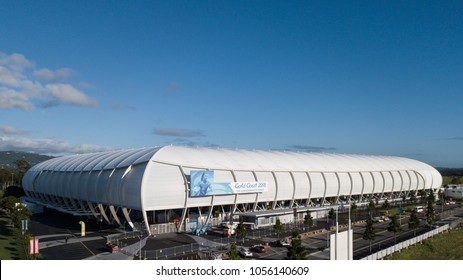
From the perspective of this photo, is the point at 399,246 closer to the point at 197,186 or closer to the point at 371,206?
the point at 197,186

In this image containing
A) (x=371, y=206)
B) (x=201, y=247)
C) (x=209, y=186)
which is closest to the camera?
(x=201, y=247)

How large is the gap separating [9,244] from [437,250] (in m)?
46.4

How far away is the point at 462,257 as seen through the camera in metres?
35.5

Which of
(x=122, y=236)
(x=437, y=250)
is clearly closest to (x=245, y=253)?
(x=122, y=236)

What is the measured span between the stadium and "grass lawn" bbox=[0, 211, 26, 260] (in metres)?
9.32

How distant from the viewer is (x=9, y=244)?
42.5m

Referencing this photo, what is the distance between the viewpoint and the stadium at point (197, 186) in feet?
159

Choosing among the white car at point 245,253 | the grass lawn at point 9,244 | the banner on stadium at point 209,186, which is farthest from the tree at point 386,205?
the grass lawn at point 9,244

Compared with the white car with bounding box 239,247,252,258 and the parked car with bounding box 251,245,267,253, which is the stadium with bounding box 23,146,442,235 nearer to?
the parked car with bounding box 251,245,267,253

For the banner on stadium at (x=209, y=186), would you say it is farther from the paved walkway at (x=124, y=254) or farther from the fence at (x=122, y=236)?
the paved walkway at (x=124, y=254)

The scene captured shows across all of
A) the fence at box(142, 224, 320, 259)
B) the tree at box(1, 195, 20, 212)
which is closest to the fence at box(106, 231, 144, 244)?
the fence at box(142, 224, 320, 259)
